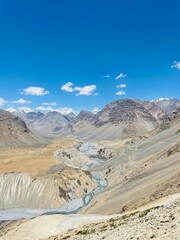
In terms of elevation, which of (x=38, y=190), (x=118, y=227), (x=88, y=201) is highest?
(x=38, y=190)

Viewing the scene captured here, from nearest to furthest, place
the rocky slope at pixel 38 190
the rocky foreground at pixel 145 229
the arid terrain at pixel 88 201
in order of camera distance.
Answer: the rocky foreground at pixel 145 229
the arid terrain at pixel 88 201
the rocky slope at pixel 38 190

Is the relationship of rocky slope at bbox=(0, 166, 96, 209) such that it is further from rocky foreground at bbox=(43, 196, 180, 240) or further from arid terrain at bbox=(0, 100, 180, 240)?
rocky foreground at bbox=(43, 196, 180, 240)

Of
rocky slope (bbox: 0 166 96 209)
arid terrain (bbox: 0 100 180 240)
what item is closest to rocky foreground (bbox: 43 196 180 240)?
arid terrain (bbox: 0 100 180 240)

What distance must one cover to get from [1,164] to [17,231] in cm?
13420

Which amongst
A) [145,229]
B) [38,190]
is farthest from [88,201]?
[145,229]

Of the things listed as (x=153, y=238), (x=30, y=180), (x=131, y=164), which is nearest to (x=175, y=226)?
(x=153, y=238)

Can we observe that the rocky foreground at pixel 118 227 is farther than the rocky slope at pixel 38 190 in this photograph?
No

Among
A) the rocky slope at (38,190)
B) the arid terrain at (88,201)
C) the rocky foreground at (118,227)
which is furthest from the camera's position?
the rocky slope at (38,190)

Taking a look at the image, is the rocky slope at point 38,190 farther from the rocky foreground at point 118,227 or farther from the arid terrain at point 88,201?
the rocky foreground at point 118,227

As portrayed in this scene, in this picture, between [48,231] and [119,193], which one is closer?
[48,231]

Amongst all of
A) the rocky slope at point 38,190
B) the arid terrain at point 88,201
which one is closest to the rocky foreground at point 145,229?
the arid terrain at point 88,201

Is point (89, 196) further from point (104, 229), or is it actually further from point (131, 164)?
point (104, 229)

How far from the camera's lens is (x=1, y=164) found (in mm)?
190125

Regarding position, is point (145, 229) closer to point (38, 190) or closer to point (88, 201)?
point (88, 201)
